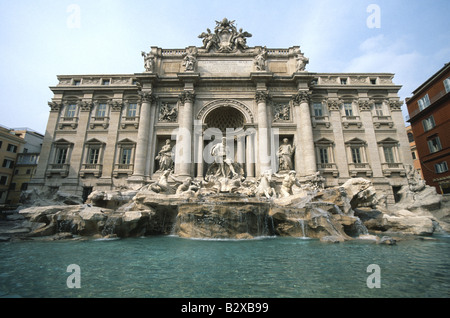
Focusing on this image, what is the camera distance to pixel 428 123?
21594mm

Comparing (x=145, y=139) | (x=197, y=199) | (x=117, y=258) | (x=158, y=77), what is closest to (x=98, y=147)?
(x=145, y=139)

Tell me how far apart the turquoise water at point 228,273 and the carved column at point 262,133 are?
451 inches

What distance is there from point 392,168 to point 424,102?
10.4 meters

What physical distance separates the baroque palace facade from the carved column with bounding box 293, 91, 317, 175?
0.29 ft

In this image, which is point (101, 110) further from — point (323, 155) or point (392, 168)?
point (392, 168)

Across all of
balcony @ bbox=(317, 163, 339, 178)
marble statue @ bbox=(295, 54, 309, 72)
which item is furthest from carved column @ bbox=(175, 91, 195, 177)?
balcony @ bbox=(317, 163, 339, 178)

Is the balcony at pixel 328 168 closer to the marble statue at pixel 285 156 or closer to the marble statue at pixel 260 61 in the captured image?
the marble statue at pixel 285 156

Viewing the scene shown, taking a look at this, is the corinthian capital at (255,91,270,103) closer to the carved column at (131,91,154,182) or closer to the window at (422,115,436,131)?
the carved column at (131,91,154,182)

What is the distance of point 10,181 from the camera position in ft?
89.2

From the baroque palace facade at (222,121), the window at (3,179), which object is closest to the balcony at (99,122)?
the baroque palace facade at (222,121)
